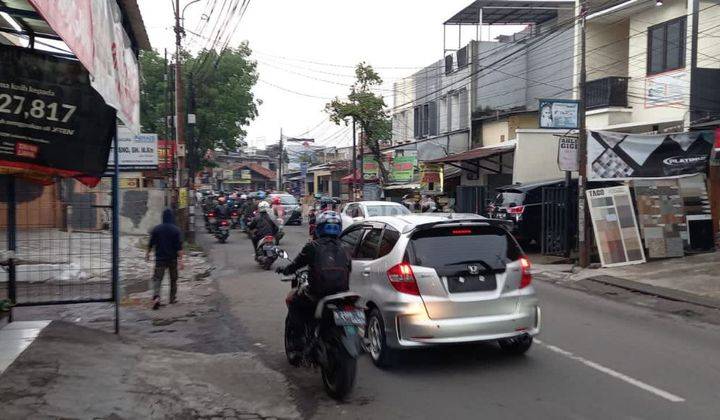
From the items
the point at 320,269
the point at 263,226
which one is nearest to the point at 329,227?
the point at 320,269

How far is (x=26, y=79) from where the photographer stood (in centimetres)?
558

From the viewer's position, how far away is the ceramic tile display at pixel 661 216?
13703 millimetres

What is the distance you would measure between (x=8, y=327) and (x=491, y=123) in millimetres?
23558

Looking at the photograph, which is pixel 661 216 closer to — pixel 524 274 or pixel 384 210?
pixel 384 210

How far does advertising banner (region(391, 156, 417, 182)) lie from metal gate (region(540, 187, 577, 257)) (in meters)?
16.9

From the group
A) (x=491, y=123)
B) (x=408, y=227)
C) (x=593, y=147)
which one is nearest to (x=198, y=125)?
(x=491, y=123)

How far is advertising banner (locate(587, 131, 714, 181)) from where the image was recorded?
1379cm

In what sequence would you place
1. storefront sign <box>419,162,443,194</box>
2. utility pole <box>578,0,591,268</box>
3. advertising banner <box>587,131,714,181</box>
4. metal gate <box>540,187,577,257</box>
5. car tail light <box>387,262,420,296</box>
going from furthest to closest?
1. storefront sign <box>419,162,443,194</box>
2. metal gate <box>540,187,577,257</box>
3. advertising banner <box>587,131,714,181</box>
4. utility pole <box>578,0,591,268</box>
5. car tail light <box>387,262,420,296</box>

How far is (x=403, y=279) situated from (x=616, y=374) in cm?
232

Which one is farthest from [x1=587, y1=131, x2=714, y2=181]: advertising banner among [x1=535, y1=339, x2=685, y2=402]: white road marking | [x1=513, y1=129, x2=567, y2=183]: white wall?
[x1=535, y1=339, x2=685, y2=402]: white road marking

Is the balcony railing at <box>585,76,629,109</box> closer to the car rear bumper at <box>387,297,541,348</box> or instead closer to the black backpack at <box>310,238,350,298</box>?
the car rear bumper at <box>387,297,541,348</box>

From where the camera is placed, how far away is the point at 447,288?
19.4 feet

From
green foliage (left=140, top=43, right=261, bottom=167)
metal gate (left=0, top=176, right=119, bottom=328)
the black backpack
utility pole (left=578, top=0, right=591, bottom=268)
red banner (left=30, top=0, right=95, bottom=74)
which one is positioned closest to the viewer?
red banner (left=30, top=0, right=95, bottom=74)

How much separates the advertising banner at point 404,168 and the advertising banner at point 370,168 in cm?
252
